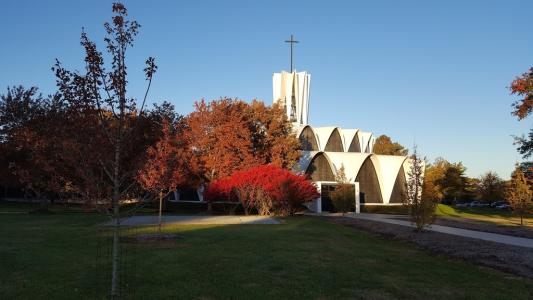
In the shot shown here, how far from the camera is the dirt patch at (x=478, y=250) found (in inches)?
439

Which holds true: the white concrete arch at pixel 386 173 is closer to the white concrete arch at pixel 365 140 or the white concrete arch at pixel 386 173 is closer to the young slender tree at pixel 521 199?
the young slender tree at pixel 521 199

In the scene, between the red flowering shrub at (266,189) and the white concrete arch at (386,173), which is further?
the white concrete arch at (386,173)

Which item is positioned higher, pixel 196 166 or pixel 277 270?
pixel 196 166

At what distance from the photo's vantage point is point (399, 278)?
9.55 metres

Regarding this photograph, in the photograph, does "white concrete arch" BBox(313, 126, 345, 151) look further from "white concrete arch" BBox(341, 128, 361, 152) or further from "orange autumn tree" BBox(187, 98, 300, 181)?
"orange autumn tree" BBox(187, 98, 300, 181)

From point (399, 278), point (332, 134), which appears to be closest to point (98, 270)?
point (399, 278)

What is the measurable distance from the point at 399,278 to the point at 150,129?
2470 centimetres

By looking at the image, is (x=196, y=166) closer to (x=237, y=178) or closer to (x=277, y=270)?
(x=237, y=178)

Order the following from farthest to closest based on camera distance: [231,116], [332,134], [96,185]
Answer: [332,134] < [231,116] < [96,185]

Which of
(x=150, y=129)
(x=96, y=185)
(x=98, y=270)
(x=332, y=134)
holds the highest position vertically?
(x=332, y=134)

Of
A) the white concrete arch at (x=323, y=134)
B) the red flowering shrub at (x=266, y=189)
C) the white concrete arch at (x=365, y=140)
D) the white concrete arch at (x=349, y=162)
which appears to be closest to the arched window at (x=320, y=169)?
the white concrete arch at (x=349, y=162)

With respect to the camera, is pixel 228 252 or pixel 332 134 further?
pixel 332 134

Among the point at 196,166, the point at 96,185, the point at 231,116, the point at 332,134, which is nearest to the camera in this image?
the point at 96,185

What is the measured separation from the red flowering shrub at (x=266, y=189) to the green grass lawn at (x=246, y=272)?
14815 mm
